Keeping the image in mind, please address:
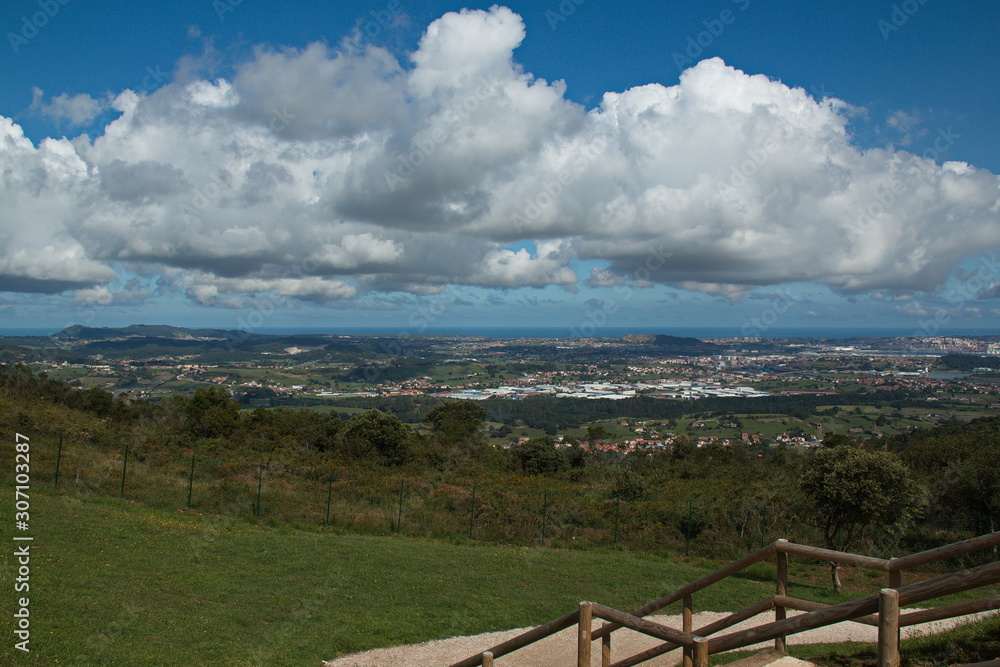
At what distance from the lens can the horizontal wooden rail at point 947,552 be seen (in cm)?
383

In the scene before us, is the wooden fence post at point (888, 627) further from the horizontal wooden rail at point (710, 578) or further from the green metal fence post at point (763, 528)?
the green metal fence post at point (763, 528)

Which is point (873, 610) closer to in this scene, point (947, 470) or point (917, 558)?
point (917, 558)

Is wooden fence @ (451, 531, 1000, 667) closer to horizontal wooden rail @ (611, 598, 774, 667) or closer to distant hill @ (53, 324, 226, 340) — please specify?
horizontal wooden rail @ (611, 598, 774, 667)

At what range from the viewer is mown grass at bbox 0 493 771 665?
24.5 feet

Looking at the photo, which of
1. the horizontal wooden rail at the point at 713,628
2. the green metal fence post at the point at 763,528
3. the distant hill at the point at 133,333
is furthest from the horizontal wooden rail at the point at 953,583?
the distant hill at the point at 133,333

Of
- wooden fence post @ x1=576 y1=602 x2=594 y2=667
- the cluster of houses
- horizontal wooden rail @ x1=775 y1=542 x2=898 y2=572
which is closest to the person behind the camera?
horizontal wooden rail @ x1=775 y1=542 x2=898 y2=572

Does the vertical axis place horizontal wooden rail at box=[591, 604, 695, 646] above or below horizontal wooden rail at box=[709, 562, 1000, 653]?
below

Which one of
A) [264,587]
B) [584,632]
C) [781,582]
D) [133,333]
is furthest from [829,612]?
[133,333]

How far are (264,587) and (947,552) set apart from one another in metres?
9.97

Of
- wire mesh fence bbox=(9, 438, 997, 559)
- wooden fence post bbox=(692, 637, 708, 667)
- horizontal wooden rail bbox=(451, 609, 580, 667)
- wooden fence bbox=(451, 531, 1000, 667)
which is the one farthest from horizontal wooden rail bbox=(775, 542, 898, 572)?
wire mesh fence bbox=(9, 438, 997, 559)

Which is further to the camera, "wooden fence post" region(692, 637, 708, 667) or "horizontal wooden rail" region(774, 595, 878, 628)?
"horizontal wooden rail" region(774, 595, 878, 628)

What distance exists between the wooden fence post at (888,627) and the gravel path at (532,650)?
4145 millimetres

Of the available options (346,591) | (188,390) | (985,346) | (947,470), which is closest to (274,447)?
(346,591)

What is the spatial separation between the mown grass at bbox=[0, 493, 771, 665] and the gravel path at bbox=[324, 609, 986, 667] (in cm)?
32
